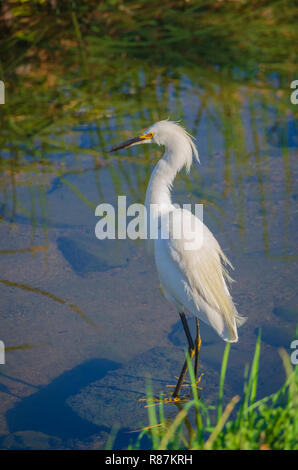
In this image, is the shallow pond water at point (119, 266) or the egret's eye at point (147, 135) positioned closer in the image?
the shallow pond water at point (119, 266)

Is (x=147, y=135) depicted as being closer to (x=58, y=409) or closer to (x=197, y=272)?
(x=197, y=272)

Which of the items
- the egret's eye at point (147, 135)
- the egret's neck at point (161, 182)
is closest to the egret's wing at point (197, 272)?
the egret's neck at point (161, 182)

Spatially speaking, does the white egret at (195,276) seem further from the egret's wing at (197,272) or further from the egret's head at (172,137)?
the egret's head at (172,137)

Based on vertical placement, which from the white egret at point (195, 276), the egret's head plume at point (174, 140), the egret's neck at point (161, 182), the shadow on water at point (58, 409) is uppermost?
the egret's head plume at point (174, 140)

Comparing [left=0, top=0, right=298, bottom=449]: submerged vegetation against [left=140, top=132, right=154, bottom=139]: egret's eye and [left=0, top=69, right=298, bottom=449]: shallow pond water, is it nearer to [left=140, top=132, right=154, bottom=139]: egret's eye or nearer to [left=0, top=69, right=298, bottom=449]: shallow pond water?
[left=0, top=69, right=298, bottom=449]: shallow pond water

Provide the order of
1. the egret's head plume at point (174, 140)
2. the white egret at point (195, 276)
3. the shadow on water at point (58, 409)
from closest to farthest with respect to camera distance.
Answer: the shadow on water at point (58, 409) < the white egret at point (195, 276) < the egret's head plume at point (174, 140)

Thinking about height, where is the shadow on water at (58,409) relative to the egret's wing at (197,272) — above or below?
below

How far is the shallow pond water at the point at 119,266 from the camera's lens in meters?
2.59

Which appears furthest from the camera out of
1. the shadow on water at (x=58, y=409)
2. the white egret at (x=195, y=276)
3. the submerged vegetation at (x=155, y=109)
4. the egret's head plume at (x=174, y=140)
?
the submerged vegetation at (x=155, y=109)

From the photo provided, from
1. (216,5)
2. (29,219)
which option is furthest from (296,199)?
(216,5)

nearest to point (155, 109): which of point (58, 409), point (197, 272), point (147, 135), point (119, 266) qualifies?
point (119, 266)

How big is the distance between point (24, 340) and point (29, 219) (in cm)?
116
